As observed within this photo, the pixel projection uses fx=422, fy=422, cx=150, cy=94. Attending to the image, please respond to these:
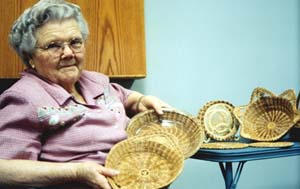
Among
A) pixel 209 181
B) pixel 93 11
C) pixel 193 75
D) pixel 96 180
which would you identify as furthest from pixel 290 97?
pixel 96 180

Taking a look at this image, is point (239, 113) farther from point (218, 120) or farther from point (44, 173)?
point (44, 173)

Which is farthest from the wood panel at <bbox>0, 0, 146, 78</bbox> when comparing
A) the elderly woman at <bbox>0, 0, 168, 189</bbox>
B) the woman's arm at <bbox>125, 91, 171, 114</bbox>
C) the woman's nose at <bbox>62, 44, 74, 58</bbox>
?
the woman's nose at <bbox>62, 44, 74, 58</bbox>

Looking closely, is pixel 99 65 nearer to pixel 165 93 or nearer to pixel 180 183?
pixel 165 93

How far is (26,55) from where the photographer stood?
1.35m

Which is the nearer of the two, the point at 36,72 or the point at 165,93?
the point at 36,72

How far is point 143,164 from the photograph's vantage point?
A: 4.11 feet

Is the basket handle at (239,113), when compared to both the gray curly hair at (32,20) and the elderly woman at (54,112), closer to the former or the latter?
the elderly woman at (54,112)

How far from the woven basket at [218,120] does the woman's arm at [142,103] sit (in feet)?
0.65

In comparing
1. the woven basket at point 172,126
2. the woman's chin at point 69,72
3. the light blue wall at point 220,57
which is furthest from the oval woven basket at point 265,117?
the woman's chin at point 69,72

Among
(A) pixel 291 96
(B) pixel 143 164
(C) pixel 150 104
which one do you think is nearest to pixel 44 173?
(B) pixel 143 164

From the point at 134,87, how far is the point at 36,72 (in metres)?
0.70

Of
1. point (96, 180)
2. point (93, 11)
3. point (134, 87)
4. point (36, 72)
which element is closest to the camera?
point (96, 180)

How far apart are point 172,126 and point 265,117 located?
40 cm

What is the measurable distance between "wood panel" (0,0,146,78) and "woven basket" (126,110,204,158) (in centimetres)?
28
